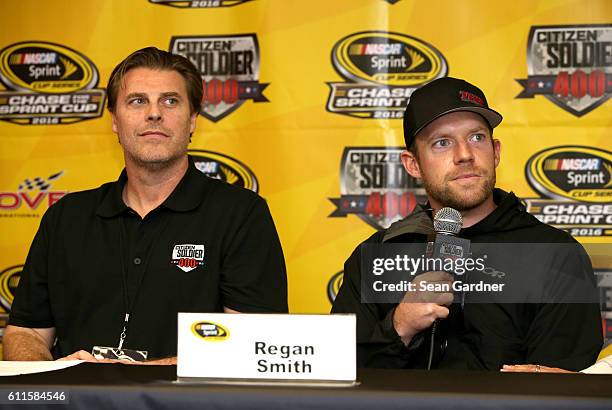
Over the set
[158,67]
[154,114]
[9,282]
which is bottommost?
[9,282]

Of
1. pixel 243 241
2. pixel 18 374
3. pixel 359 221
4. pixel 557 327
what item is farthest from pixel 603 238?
pixel 18 374

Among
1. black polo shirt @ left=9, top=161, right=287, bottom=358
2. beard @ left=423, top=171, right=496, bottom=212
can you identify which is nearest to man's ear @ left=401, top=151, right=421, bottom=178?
beard @ left=423, top=171, right=496, bottom=212

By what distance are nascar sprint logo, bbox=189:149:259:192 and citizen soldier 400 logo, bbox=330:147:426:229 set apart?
30 centimetres

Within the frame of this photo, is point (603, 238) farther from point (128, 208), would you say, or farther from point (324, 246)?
point (128, 208)

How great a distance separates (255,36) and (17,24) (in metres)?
0.88

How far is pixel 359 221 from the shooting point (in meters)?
2.63

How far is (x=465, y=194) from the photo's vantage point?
1765 millimetres

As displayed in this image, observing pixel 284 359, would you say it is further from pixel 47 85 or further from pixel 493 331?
pixel 47 85

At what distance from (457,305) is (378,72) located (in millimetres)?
1237

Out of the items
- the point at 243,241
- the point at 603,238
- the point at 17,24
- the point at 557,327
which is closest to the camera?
the point at 557,327

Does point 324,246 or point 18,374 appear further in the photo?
point 324,246

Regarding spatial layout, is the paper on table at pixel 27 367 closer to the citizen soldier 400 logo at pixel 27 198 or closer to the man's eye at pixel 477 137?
the man's eye at pixel 477 137

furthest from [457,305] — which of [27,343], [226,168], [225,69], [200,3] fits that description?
[200,3]

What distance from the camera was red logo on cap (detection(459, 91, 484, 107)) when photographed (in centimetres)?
180
